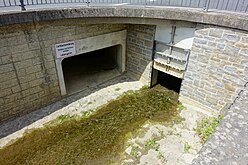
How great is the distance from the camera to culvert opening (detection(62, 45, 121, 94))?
8219 mm

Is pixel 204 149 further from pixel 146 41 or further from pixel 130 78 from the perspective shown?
pixel 130 78

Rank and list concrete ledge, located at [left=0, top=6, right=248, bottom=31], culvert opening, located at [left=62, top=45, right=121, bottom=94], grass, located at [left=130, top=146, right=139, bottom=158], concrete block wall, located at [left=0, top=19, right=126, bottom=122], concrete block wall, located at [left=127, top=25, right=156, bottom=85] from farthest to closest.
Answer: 1. culvert opening, located at [left=62, top=45, right=121, bottom=94]
2. concrete block wall, located at [left=127, top=25, right=156, bottom=85]
3. concrete block wall, located at [left=0, top=19, right=126, bottom=122]
4. grass, located at [left=130, top=146, right=139, bottom=158]
5. concrete ledge, located at [left=0, top=6, right=248, bottom=31]

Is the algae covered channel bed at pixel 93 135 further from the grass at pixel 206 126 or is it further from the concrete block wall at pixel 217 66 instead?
the concrete block wall at pixel 217 66

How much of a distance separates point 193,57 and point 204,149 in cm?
515

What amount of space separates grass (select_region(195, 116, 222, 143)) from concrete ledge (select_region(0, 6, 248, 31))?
294 cm

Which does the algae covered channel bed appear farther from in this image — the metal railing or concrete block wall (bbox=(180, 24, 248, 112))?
the metal railing

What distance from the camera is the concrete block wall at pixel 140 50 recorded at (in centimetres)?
729

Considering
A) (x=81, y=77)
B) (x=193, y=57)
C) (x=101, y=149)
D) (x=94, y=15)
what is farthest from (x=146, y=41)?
(x=101, y=149)

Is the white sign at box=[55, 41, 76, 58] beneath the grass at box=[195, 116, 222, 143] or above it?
above

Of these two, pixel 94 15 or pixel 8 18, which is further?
pixel 94 15

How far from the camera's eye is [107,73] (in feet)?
29.6

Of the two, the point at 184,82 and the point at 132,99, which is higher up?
the point at 184,82

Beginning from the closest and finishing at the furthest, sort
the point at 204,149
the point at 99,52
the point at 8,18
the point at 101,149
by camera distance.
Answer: the point at 204,149, the point at 8,18, the point at 101,149, the point at 99,52

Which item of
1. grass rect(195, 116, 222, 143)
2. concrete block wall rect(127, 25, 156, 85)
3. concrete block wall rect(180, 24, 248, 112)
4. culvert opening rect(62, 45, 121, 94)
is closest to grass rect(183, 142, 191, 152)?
grass rect(195, 116, 222, 143)
